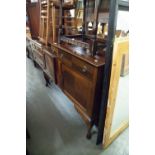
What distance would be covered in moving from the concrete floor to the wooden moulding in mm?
107

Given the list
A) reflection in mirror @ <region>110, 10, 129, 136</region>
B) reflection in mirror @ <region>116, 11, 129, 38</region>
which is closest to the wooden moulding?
reflection in mirror @ <region>110, 10, 129, 136</region>

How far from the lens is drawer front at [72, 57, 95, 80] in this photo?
4.71ft

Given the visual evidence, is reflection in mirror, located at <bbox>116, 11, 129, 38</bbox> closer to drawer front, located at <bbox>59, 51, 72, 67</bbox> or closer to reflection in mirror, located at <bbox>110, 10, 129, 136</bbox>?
reflection in mirror, located at <bbox>110, 10, 129, 136</bbox>

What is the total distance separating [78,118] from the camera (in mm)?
2062

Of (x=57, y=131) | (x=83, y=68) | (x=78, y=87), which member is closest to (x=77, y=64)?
(x=83, y=68)

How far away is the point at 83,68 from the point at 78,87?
286 mm

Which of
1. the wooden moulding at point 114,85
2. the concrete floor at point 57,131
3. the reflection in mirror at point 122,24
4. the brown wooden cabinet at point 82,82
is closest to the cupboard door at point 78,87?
the brown wooden cabinet at point 82,82

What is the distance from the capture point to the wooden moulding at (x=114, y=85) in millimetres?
1126

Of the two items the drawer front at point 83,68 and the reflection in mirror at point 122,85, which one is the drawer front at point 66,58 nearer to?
the drawer front at point 83,68

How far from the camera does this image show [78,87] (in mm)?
1733

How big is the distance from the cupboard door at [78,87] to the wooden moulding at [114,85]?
9.2 inches

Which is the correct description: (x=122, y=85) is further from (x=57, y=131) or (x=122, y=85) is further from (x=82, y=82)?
(x=57, y=131)
